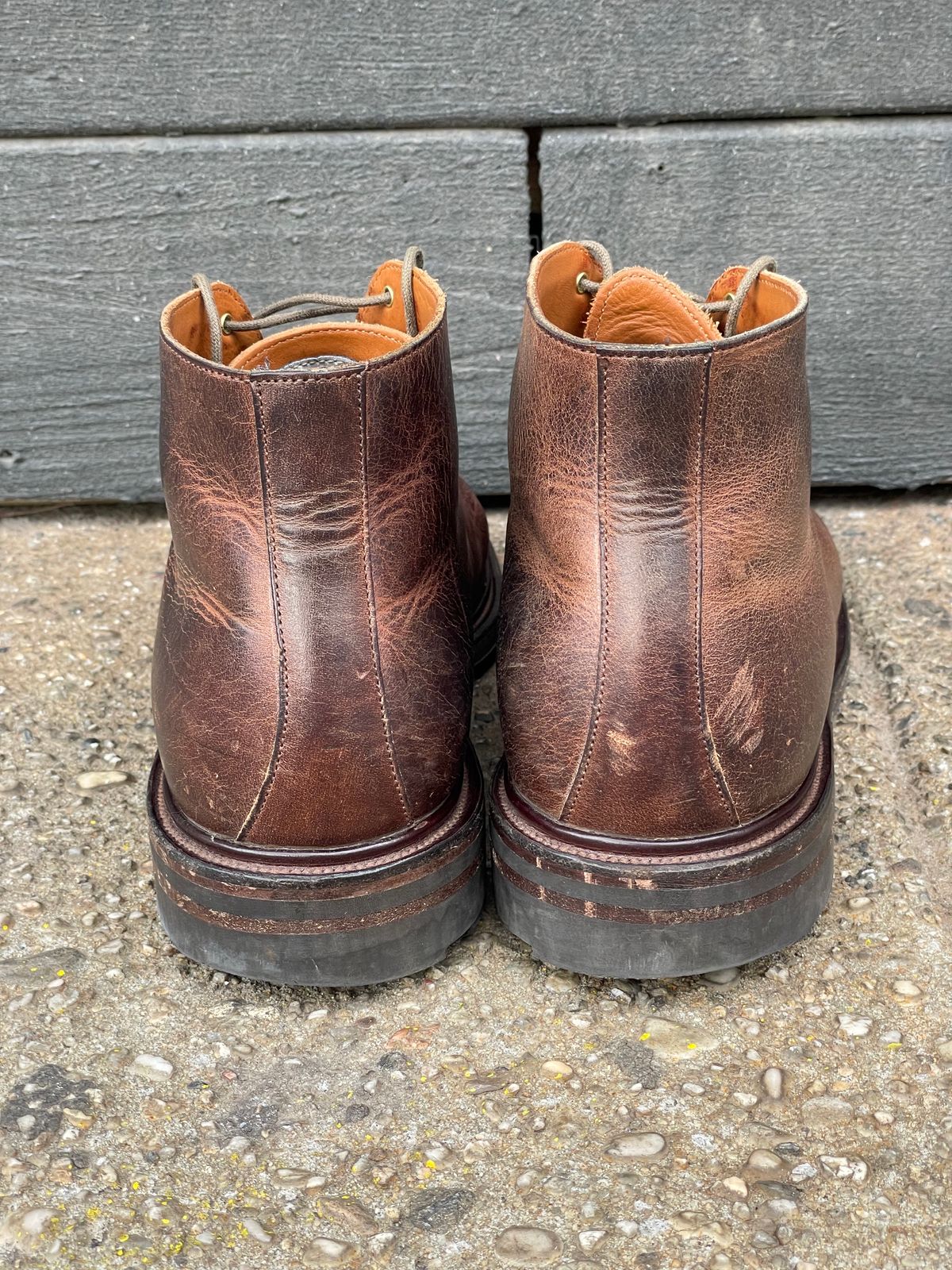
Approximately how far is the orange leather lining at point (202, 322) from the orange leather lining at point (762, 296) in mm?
579

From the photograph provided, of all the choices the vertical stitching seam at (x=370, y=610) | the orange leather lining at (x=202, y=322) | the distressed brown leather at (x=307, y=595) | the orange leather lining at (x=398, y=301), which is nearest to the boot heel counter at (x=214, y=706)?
the distressed brown leather at (x=307, y=595)

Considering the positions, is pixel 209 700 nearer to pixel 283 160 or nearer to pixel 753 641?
pixel 753 641

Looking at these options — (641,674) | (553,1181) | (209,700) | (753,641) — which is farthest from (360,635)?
(553,1181)

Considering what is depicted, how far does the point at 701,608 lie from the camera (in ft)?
4.36

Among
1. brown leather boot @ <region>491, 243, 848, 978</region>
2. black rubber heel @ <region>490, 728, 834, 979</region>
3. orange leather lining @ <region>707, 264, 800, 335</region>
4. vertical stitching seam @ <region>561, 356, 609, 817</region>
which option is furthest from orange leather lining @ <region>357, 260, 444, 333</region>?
black rubber heel @ <region>490, 728, 834, 979</region>

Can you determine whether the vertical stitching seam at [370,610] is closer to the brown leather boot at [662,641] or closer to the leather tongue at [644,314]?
the brown leather boot at [662,641]

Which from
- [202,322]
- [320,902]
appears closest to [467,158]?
[202,322]

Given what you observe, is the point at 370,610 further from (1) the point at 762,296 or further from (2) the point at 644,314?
(1) the point at 762,296

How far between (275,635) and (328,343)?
40cm

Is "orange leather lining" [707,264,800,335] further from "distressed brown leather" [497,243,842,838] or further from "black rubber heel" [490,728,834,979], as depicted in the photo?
"black rubber heel" [490,728,834,979]

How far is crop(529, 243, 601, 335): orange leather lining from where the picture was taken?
4.80 ft

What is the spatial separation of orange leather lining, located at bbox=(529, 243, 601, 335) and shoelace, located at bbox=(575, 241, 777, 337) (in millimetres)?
10

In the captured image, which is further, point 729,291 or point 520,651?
point 729,291

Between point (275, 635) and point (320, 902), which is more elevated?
point (275, 635)
